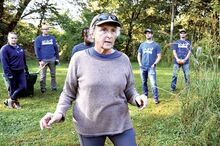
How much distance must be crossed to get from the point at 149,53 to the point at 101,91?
5.53m

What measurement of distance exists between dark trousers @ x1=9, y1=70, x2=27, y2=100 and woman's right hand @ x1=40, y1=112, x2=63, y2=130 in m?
5.21

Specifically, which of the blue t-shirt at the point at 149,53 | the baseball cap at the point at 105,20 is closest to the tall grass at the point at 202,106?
the baseball cap at the point at 105,20

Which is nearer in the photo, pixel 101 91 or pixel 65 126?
pixel 101 91

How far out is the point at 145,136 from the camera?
18.3ft

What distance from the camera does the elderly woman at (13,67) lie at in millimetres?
7672

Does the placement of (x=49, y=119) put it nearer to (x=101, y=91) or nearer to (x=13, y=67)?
(x=101, y=91)

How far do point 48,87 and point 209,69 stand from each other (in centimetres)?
665

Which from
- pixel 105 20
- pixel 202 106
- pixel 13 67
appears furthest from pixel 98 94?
pixel 13 67

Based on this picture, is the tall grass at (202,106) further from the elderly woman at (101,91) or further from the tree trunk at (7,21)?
the tree trunk at (7,21)

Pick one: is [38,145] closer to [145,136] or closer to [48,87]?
[145,136]

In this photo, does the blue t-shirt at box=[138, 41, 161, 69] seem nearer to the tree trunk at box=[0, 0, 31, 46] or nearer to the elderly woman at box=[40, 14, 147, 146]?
the elderly woman at box=[40, 14, 147, 146]

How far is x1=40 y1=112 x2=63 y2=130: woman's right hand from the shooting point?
2.66m

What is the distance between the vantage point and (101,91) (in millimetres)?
2758

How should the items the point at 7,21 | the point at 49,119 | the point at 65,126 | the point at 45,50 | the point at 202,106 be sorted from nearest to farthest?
the point at 49,119
the point at 202,106
the point at 65,126
the point at 45,50
the point at 7,21
